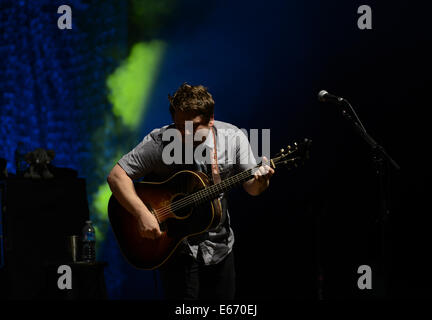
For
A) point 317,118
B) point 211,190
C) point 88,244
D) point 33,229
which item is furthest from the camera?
point 88,244

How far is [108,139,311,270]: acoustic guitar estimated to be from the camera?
2.85 meters

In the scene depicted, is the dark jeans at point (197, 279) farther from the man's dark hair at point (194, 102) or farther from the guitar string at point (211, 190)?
the man's dark hair at point (194, 102)

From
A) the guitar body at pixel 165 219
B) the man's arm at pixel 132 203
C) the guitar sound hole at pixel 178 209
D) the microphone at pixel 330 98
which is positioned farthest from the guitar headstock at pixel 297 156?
the man's arm at pixel 132 203

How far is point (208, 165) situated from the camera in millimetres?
2959

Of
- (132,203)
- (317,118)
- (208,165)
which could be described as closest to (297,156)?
(208,165)

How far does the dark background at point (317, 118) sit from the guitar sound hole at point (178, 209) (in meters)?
1.06

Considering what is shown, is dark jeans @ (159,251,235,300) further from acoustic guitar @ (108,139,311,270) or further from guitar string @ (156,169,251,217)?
guitar string @ (156,169,251,217)

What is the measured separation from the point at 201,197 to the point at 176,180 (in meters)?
0.20

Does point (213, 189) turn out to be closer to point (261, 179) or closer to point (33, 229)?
point (261, 179)

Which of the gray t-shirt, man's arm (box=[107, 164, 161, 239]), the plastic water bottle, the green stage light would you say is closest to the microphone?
the gray t-shirt

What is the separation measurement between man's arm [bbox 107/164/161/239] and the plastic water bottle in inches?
65.4

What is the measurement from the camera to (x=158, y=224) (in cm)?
297

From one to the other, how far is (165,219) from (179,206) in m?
0.12

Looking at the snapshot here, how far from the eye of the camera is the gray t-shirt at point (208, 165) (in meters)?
2.76
